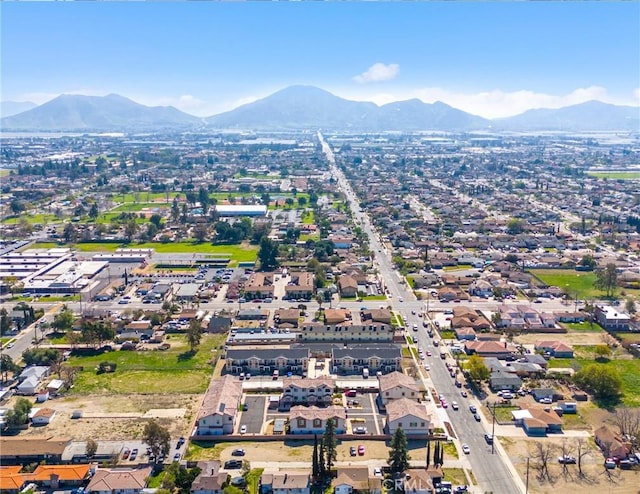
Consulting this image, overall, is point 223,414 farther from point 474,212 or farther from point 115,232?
point 474,212

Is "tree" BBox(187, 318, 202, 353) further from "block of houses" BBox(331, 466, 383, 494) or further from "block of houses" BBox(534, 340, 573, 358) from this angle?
"block of houses" BBox(534, 340, 573, 358)

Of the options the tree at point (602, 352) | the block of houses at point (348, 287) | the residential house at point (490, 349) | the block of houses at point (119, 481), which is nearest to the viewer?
the block of houses at point (119, 481)

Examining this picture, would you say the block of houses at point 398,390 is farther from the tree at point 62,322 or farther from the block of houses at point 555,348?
the tree at point 62,322

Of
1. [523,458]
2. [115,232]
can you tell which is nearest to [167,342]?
[523,458]

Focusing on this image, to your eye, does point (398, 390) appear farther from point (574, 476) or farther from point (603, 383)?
point (603, 383)

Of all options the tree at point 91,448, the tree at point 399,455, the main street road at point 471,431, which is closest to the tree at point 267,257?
the main street road at point 471,431
